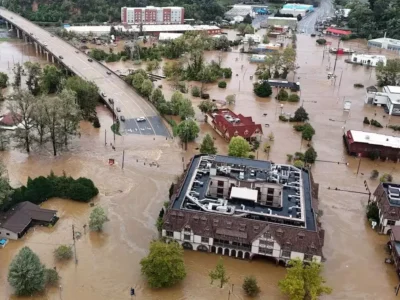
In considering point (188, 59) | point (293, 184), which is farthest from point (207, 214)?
point (188, 59)

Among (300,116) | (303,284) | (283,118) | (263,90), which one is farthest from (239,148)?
(263,90)

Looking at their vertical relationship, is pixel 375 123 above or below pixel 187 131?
below

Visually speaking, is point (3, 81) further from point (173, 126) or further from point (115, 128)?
point (173, 126)

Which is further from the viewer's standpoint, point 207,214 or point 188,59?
point 188,59

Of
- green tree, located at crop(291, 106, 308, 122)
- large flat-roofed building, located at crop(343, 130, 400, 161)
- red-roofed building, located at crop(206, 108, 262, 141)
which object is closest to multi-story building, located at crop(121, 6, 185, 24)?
green tree, located at crop(291, 106, 308, 122)

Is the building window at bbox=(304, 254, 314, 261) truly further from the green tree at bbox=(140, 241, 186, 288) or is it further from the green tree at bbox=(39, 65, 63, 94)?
the green tree at bbox=(39, 65, 63, 94)

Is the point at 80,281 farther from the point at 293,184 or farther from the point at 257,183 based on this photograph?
the point at 293,184
